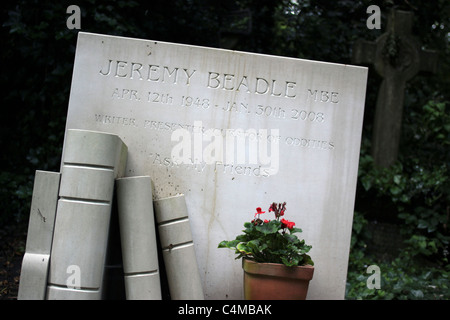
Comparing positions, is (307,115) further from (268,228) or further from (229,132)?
(268,228)

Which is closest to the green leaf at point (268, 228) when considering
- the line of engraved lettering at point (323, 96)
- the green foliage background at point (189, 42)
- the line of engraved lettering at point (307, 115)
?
the line of engraved lettering at point (307, 115)

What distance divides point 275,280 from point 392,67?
3.90 metres

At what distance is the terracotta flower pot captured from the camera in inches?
110

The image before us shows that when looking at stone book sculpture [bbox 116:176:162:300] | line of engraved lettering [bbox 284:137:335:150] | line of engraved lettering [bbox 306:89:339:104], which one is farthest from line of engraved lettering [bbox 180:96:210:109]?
stone book sculpture [bbox 116:176:162:300]

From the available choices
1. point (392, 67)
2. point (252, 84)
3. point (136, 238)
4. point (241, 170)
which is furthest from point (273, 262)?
point (392, 67)

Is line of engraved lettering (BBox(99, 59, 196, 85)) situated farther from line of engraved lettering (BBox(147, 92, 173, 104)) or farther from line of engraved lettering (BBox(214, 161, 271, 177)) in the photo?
line of engraved lettering (BBox(214, 161, 271, 177))

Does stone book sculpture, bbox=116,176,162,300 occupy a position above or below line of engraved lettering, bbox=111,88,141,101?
below

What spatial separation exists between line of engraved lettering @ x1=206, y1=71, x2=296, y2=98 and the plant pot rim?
4.19 ft

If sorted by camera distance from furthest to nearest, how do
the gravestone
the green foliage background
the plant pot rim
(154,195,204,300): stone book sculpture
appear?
the green foliage background → the gravestone → (154,195,204,300): stone book sculpture → the plant pot rim

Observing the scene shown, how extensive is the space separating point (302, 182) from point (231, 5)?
4875mm

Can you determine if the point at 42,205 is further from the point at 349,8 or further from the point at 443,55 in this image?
the point at 443,55

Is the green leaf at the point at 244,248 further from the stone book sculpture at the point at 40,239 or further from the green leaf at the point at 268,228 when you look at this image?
the stone book sculpture at the point at 40,239

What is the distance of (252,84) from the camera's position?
12.0ft
